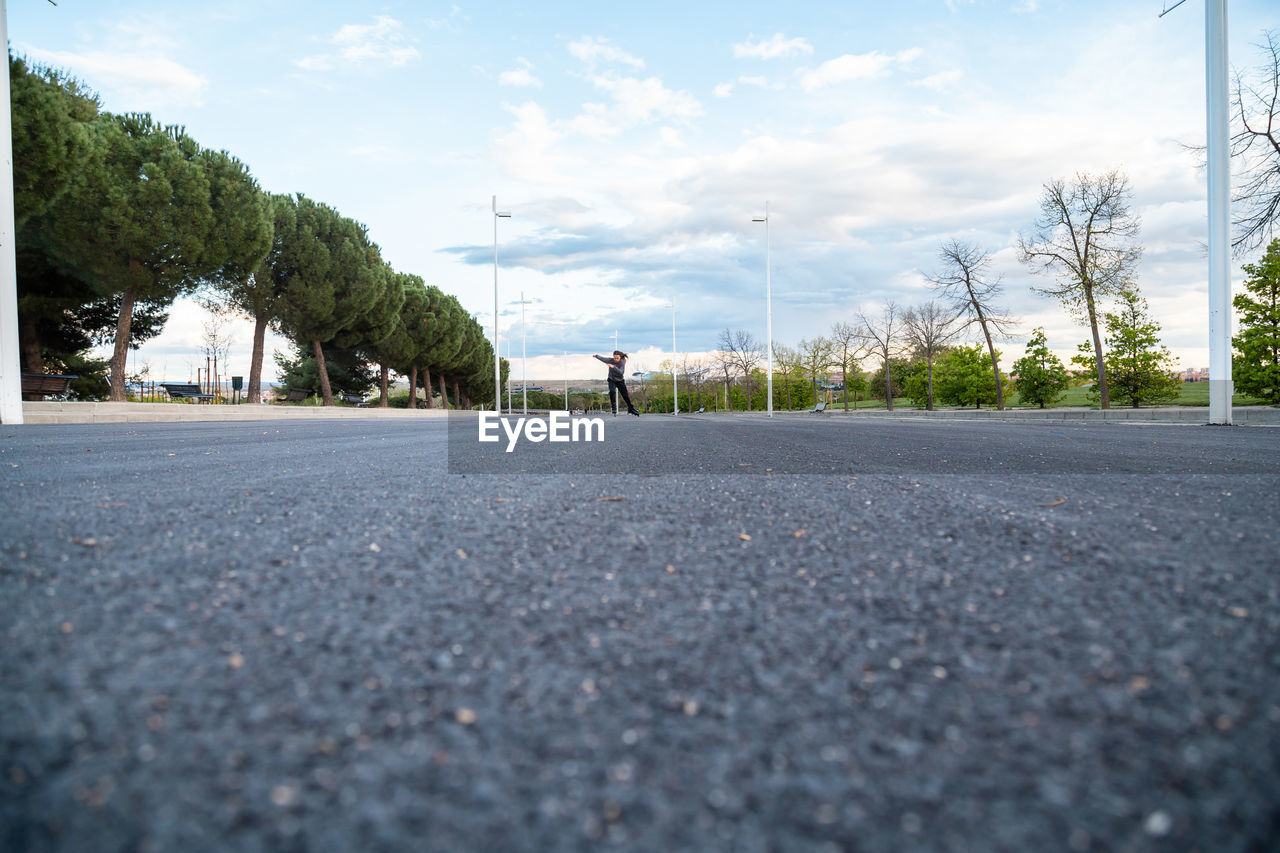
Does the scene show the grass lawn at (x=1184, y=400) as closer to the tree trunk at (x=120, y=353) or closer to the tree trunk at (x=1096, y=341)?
the tree trunk at (x=1096, y=341)

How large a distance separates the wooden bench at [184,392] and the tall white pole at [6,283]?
23.2m

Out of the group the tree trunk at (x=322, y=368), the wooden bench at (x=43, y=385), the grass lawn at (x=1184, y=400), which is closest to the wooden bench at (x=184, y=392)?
the tree trunk at (x=322, y=368)

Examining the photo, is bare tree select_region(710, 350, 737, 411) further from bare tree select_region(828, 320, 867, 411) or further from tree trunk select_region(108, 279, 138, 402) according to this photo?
tree trunk select_region(108, 279, 138, 402)

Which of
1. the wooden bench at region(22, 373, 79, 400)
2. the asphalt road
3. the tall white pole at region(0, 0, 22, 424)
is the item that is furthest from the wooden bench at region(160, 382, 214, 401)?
the asphalt road

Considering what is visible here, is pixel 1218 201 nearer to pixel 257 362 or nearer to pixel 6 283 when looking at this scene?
pixel 6 283

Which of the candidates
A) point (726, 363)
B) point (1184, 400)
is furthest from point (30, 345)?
point (726, 363)

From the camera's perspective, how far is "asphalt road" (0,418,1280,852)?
0.84m

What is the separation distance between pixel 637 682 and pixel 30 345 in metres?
27.1

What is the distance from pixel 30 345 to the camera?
2080cm

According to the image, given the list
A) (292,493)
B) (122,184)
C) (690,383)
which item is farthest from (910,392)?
(292,493)

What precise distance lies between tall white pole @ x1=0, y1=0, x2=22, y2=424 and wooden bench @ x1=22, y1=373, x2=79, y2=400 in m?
8.20

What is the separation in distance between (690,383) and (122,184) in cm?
6096

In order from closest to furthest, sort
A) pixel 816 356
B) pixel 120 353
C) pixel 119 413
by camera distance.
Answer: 1. pixel 119 413
2. pixel 120 353
3. pixel 816 356

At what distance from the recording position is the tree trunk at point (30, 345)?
813 inches
